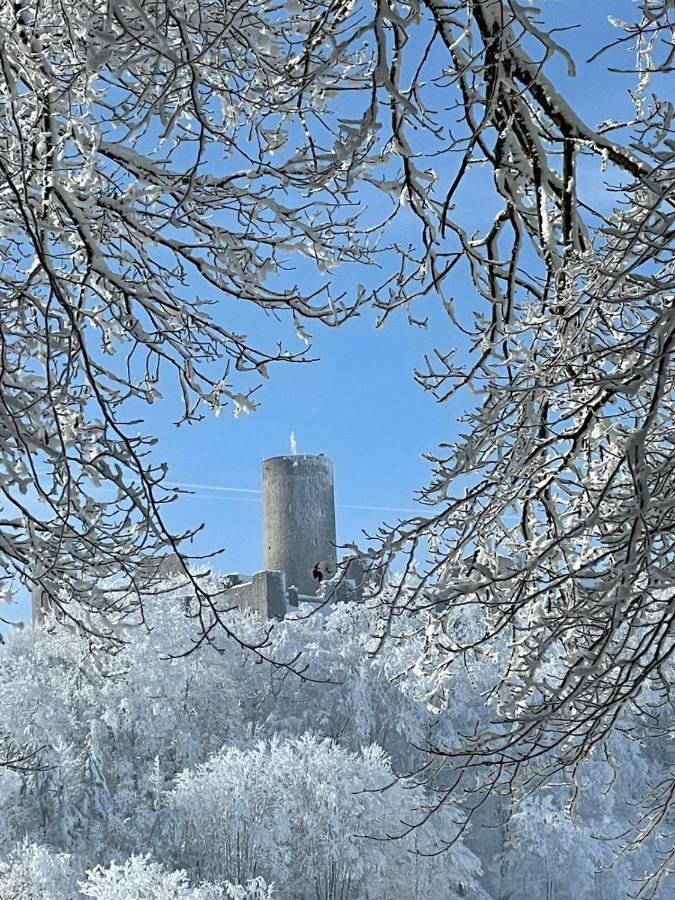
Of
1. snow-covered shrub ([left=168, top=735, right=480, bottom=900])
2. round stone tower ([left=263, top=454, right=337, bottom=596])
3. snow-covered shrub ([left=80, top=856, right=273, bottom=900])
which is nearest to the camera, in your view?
snow-covered shrub ([left=80, top=856, right=273, bottom=900])

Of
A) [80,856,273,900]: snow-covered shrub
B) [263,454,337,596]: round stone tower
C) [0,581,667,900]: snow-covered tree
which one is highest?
[263,454,337,596]: round stone tower

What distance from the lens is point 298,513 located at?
25828mm

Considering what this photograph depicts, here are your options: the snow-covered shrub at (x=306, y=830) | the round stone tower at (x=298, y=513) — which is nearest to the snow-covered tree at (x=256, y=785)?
the snow-covered shrub at (x=306, y=830)

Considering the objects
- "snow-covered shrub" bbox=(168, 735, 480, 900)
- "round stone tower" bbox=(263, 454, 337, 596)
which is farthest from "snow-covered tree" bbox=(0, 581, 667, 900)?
"round stone tower" bbox=(263, 454, 337, 596)

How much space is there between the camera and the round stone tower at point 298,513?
2573 centimetres

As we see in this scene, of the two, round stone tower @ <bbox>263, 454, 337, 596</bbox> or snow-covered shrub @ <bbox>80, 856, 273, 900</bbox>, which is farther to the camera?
round stone tower @ <bbox>263, 454, 337, 596</bbox>

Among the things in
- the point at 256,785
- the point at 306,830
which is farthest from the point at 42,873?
A: the point at 306,830

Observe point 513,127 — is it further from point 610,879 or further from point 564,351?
point 610,879

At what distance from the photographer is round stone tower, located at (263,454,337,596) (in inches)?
1013

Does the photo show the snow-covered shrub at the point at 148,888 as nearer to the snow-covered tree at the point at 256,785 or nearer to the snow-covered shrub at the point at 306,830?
the snow-covered tree at the point at 256,785

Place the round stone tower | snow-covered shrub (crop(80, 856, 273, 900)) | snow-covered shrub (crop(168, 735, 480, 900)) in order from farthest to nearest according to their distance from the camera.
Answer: the round stone tower → snow-covered shrub (crop(168, 735, 480, 900)) → snow-covered shrub (crop(80, 856, 273, 900))

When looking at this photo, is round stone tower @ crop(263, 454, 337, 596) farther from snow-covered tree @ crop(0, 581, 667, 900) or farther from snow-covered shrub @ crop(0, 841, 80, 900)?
snow-covered shrub @ crop(0, 841, 80, 900)

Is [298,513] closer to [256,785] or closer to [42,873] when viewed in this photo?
[256,785]

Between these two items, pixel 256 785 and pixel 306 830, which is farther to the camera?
pixel 256 785
